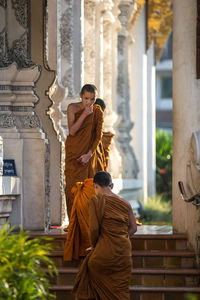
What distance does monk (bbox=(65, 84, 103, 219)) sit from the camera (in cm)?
1249

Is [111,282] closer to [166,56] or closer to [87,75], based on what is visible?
[87,75]

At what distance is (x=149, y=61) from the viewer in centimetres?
3183

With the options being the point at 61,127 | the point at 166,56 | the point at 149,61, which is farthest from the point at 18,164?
the point at 166,56

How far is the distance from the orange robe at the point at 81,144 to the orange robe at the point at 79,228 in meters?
1.17

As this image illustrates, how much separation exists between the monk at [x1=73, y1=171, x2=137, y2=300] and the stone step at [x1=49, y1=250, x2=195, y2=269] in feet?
5.64

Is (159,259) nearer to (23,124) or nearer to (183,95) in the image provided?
(183,95)

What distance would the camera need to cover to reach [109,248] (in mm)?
9695

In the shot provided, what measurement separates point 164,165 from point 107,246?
82.1 feet

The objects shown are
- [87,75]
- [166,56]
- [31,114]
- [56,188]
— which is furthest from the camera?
Result: [166,56]

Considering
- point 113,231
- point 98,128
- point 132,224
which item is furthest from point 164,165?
point 113,231

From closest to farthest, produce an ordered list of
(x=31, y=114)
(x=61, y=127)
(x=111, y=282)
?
(x=111, y=282) → (x=31, y=114) → (x=61, y=127)

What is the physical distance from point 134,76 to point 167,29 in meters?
5.73

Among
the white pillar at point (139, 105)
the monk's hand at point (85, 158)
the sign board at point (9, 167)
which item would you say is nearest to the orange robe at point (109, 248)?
the monk's hand at point (85, 158)

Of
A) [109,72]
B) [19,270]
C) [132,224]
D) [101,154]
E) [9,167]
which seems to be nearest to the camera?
[19,270]
